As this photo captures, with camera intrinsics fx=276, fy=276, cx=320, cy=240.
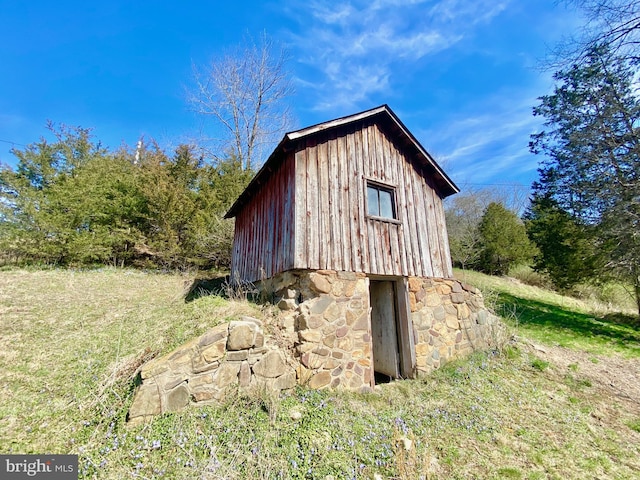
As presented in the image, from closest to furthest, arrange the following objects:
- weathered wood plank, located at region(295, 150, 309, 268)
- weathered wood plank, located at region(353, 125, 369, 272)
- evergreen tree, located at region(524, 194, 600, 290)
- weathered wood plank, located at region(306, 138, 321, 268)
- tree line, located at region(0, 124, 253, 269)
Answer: weathered wood plank, located at region(295, 150, 309, 268) < weathered wood plank, located at region(306, 138, 321, 268) < weathered wood plank, located at region(353, 125, 369, 272) < tree line, located at region(0, 124, 253, 269) < evergreen tree, located at region(524, 194, 600, 290)

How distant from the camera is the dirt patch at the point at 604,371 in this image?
6.47m

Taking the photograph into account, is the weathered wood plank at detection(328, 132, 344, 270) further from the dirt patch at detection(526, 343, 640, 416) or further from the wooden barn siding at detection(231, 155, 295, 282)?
the dirt patch at detection(526, 343, 640, 416)

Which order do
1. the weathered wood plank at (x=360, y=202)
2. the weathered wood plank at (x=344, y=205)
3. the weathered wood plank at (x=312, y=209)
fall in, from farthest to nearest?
the weathered wood plank at (x=360, y=202), the weathered wood plank at (x=344, y=205), the weathered wood plank at (x=312, y=209)

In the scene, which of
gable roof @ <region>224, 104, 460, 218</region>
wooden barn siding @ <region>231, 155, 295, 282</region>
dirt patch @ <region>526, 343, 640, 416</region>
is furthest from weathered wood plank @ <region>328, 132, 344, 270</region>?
dirt patch @ <region>526, 343, 640, 416</region>

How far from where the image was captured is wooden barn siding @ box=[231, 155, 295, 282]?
6.45 meters

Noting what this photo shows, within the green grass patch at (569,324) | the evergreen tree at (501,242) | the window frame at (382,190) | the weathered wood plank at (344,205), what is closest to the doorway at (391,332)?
the window frame at (382,190)

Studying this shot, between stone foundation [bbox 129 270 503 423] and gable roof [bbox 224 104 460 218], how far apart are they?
10.0ft

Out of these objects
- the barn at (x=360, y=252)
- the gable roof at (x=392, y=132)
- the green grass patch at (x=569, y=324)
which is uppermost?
the gable roof at (x=392, y=132)

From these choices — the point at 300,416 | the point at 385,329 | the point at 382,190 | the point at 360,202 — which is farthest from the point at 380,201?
the point at 300,416

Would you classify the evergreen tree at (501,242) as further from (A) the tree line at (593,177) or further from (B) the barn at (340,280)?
(B) the barn at (340,280)

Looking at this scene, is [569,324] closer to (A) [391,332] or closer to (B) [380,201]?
(A) [391,332]

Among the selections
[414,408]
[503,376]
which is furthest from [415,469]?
[503,376]

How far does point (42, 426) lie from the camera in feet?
12.3

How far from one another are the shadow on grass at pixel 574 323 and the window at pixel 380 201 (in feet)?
19.9
